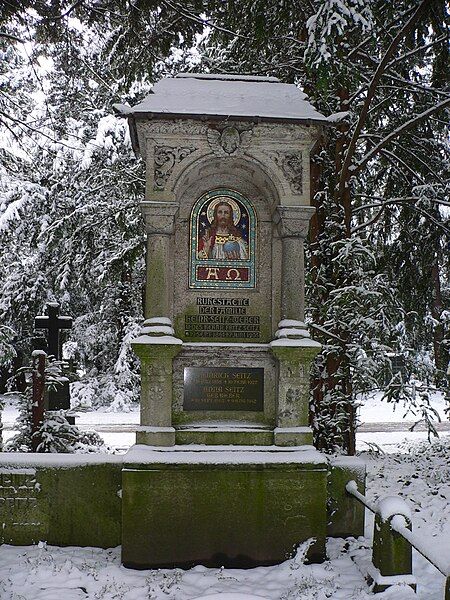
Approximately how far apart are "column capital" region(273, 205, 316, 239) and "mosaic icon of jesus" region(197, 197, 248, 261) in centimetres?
41

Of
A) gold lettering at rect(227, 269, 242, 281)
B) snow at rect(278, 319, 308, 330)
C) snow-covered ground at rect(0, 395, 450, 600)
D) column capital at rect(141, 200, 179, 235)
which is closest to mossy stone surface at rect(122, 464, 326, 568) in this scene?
snow-covered ground at rect(0, 395, 450, 600)

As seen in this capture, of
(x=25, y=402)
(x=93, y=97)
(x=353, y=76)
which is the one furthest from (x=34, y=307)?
(x=353, y=76)

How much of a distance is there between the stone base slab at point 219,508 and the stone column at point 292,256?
142 cm

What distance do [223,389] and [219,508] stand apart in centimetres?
110

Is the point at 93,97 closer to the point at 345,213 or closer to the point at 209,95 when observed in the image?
the point at 345,213

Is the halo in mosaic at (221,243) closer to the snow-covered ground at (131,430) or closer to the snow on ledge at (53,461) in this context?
the snow on ledge at (53,461)

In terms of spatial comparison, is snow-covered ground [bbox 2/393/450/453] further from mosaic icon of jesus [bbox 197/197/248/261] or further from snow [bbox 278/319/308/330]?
mosaic icon of jesus [bbox 197/197/248/261]

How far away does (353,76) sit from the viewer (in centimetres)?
751

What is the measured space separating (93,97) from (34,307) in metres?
6.95

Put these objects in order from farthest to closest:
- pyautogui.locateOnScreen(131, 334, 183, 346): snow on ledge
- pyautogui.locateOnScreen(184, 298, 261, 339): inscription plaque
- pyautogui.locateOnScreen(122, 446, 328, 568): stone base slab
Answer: pyautogui.locateOnScreen(184, 298, 261, 339): inscription plaque, pyautogui.locateOnScreen(131, 334, 183, 346): snow on ledge, pyautogui.locateOnScreen(122, 446, 328, 568): stone base slab

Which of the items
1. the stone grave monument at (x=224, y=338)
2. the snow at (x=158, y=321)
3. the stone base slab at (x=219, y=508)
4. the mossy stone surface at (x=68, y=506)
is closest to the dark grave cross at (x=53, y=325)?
the mossy stone surface at (x=68, y=506)

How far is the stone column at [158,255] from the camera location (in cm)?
573

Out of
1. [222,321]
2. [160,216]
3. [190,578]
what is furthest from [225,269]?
[190,578]

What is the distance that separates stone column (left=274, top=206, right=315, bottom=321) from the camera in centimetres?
582
